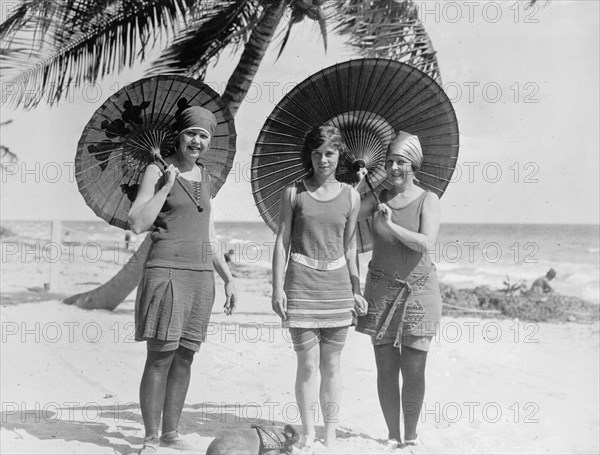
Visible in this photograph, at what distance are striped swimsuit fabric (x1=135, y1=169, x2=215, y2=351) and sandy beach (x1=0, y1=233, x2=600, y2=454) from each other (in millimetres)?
715

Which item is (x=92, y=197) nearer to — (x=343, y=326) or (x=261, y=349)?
(x=343, y=326)

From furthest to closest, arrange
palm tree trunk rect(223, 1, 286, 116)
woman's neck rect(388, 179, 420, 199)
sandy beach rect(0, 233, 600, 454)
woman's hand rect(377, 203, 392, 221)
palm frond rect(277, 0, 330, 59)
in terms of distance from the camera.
A: palm frond rect(277, 0, 330, 59) → palm tree trunk rect(223, 1, 286, 116) → sandy beach rect(0, 233, 600, 454) → woman's neck rect(388, 179, 420, 199) → woman's hand rect(377, 203, 392, 221)

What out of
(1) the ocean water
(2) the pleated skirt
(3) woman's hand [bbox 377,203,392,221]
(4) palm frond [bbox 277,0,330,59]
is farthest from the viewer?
(1) the ocean water

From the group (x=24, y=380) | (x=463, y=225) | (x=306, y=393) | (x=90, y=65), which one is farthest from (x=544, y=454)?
(x=463, y=225)

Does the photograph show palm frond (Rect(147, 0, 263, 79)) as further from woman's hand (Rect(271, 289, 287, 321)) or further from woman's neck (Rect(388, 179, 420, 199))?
woman's hand (Rect(271, 289, 287, 321))

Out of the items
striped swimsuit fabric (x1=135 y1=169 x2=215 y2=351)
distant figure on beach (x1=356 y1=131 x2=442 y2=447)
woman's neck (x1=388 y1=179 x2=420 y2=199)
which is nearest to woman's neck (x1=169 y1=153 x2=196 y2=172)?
striped swimsuit fabric (x1=135 y1=169 x2=215 y2=351)

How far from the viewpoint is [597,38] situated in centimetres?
955

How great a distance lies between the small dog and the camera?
11.8 ft

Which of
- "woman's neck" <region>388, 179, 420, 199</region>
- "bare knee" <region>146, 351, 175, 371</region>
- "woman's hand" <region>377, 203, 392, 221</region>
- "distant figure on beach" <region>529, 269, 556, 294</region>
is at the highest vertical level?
"woman's neck" <region>388, 179, 420, 199</region>

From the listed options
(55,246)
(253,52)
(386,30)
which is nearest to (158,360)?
(253,52)

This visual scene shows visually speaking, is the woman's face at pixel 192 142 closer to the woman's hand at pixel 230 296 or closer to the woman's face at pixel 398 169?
the woman's hand at pixel 230 296

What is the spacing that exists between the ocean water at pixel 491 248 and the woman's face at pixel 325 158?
651 inches

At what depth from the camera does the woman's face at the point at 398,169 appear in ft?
12.8

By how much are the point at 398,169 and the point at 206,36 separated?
3.86 m
